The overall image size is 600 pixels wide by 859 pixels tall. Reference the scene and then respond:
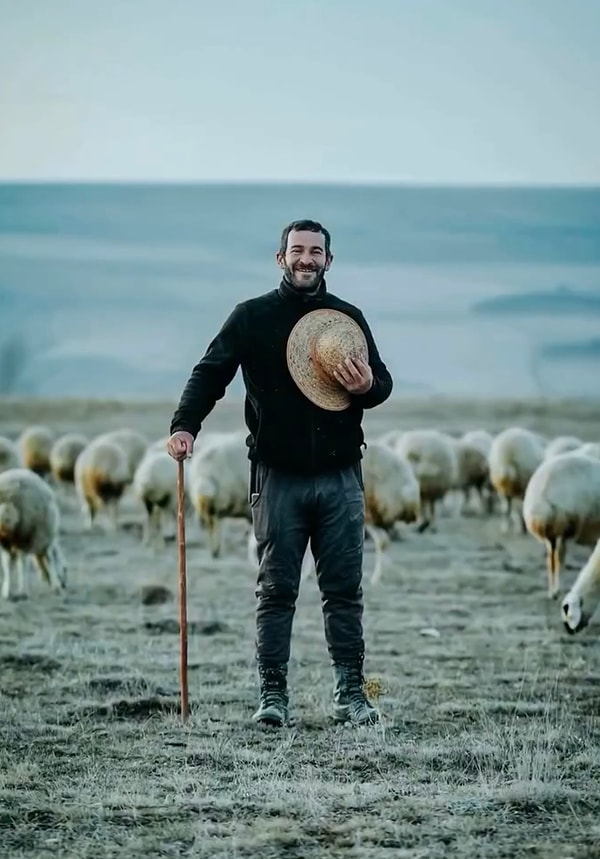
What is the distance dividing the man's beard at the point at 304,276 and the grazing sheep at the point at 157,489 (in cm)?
849

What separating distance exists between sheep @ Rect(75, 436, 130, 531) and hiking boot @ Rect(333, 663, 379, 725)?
10253 millimetres

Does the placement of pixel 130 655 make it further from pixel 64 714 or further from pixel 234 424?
pixel 234 424

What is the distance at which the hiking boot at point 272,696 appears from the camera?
528 centimetres

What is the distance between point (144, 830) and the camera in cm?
385

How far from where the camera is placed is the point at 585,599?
7.35 metres

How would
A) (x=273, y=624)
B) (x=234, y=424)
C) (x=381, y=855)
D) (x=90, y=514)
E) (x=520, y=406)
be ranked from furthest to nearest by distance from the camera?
(x=520, y=406) < (x=234, y=424) < (x=90, y=514) < (x=273, y=624) < (x=381, y=855)

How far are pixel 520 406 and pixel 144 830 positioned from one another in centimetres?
2577

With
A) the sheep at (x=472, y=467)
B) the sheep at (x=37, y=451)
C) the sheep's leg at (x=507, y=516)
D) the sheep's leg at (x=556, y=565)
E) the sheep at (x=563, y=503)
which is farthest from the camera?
the sheep at (x=37, y=451)

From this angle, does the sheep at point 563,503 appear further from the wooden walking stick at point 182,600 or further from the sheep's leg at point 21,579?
the wooden walking stick at point 182,600

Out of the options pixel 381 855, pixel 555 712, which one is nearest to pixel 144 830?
pixel 381 855

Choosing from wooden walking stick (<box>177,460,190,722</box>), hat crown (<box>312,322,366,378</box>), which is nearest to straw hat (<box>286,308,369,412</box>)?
hat crown (<box>312,322,366,378</box>)

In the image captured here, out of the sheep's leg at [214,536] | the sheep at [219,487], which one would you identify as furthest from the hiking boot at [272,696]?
the sheep's leg at [214,536]

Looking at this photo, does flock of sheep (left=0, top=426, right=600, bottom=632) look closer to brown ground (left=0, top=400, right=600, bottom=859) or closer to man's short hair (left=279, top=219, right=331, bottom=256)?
brown ground (left=0, top=400, right=600, bottom=859)

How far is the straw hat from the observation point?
5094 millimetres
